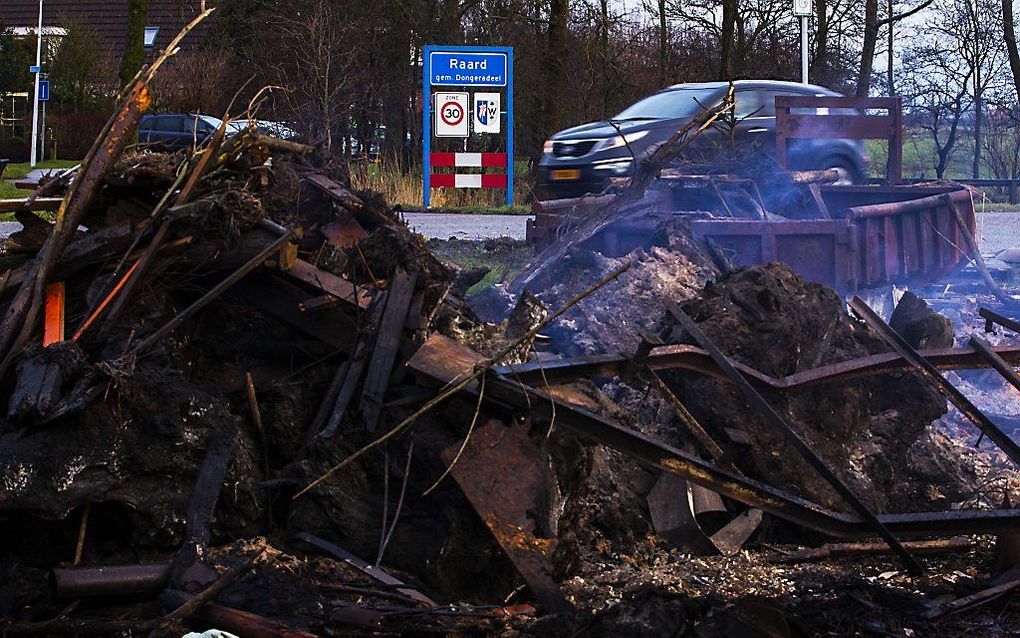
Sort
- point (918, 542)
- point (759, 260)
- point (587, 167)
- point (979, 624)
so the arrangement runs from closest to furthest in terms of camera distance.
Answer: point (979, 624) < point (918, 542) < point (759, 260) < point (587, 167)

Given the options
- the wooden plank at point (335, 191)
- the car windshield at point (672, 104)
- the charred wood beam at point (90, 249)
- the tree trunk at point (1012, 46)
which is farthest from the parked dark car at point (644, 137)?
the tree trunk at point (1012, 46)

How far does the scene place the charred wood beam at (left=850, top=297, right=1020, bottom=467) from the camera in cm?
437

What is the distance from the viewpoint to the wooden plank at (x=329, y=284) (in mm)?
4555

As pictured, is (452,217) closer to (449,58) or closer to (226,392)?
(449,58)

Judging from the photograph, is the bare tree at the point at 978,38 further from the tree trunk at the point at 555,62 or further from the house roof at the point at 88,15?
the house roof at the point at 88,15

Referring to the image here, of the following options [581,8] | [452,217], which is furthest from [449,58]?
[581,8]

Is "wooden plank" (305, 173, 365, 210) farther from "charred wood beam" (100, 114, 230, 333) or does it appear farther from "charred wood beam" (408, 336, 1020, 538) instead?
"charred wood beam" (408, 336, 1020, 538)

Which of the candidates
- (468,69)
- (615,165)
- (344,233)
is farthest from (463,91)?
(344,233)

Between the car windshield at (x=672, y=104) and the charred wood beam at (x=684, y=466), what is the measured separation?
1083 centimetres

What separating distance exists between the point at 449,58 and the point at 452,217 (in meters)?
3.17

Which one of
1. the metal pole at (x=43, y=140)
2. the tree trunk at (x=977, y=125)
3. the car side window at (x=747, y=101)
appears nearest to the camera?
the car side window at (x=747, y=101)

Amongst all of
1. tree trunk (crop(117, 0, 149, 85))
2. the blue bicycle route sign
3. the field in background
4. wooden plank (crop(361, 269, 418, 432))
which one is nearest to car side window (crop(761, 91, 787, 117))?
the blue bicycle route sign

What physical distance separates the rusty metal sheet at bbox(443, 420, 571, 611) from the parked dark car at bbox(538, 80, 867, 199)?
32.5 ft

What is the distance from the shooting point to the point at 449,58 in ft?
65.2
